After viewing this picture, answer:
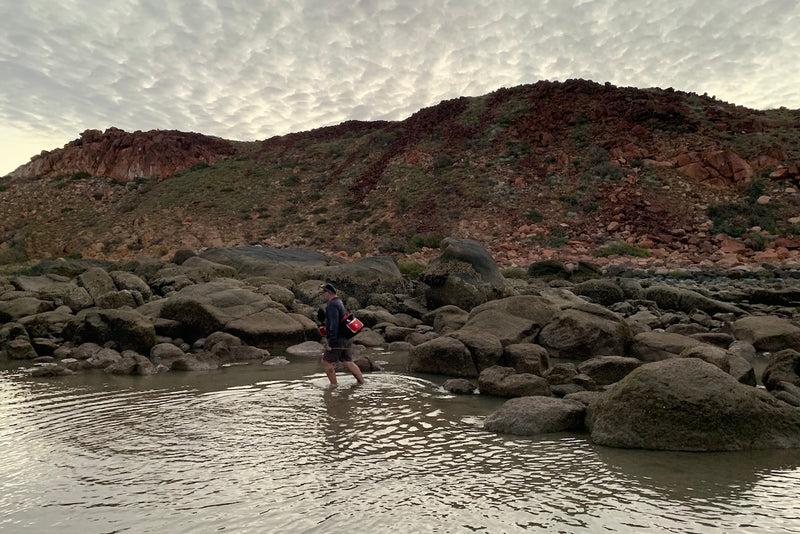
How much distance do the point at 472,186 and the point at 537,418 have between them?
118ft

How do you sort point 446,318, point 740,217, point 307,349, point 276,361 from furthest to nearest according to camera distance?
1. point 740,217
2. point 446,318
3. point 307,349
4. point 276,361

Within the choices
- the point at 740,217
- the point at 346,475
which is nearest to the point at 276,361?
the point at 346,475

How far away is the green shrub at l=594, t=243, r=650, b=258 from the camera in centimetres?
3103

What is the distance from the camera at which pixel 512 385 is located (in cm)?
856

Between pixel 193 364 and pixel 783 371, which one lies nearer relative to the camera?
pixel 783 371

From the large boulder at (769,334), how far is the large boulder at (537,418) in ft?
23.3

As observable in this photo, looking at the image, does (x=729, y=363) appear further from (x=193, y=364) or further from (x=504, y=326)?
(x=193, y=364)

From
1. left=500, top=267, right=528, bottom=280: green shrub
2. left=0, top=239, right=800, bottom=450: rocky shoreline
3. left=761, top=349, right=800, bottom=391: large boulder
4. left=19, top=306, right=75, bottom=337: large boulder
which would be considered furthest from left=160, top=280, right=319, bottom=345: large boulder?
left=500, top=267, right=528, bottom=280: green shrub

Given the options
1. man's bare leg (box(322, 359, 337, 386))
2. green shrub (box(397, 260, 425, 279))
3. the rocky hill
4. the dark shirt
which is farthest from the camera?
the rocky hill

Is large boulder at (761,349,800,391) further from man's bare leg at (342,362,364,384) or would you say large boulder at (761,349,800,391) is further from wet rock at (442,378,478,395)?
man's bare leg at (342,362,364,384)

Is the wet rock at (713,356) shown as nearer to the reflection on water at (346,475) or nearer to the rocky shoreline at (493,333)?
the rocky shoreline at (493,333)

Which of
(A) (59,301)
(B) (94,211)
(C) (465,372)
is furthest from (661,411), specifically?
(B) (94,211)

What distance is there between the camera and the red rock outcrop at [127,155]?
197 feet

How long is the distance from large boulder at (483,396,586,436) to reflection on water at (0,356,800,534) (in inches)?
8.3
